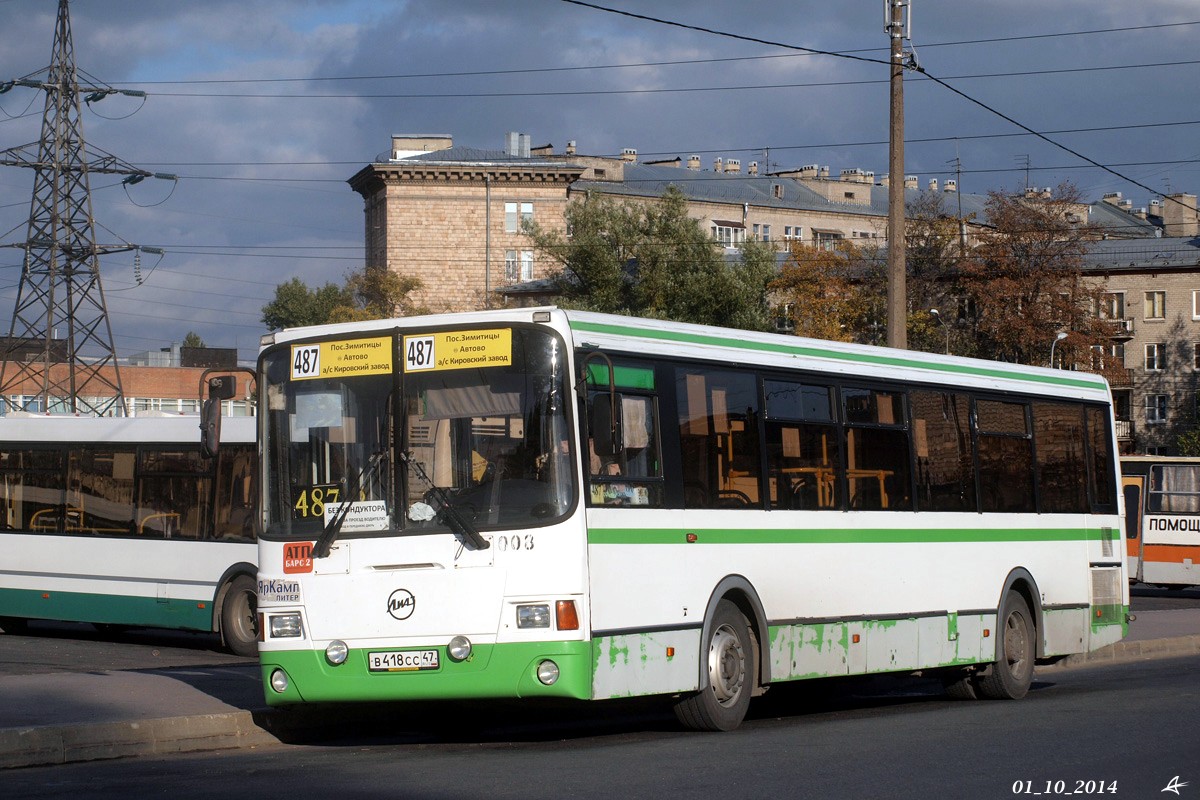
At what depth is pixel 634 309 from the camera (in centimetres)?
6700

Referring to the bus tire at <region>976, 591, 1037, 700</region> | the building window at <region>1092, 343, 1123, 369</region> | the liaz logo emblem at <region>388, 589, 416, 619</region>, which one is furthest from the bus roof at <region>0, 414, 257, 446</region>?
the building window at <region>1092, 343, 1123, 369</region>

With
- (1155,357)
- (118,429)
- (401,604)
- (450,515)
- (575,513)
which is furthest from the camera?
(1155,357)

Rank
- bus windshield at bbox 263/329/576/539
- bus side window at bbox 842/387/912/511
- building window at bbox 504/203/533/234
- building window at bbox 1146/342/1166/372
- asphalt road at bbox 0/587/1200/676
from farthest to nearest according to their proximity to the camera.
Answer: building window at bbox 504/203/533/234 < building window at bbox 1146/342/1166/372 < asphalt road at bbox 0/587/1200/676 < bus side window at bbox 842/387/912/511 < bus windshield at bbox 263/329/576/539

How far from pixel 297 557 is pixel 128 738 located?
1.74 metres

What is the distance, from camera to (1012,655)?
1688cm

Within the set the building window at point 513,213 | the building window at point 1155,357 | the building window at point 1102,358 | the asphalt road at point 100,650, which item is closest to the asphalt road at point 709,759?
the asphalt road at point 100,650

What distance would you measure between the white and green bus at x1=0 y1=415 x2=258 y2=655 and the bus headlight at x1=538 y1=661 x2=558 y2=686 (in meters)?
10.4

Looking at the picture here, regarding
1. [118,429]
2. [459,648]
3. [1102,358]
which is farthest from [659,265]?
[459,648]

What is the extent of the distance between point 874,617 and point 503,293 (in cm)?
8732

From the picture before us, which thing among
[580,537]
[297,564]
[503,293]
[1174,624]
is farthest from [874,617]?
[503,293]

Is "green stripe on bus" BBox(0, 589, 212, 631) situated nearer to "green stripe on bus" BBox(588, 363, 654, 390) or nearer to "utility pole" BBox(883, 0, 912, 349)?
"utility pole" BBox(883, 0, 912, 349)

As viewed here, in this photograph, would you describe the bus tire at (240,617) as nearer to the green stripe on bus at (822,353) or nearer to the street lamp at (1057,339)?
the green stripe on bus at (822,353)

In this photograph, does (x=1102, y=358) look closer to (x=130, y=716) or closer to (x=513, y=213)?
(x=513, y=213)

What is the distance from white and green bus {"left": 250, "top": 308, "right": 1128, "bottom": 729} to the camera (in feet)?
37.1
